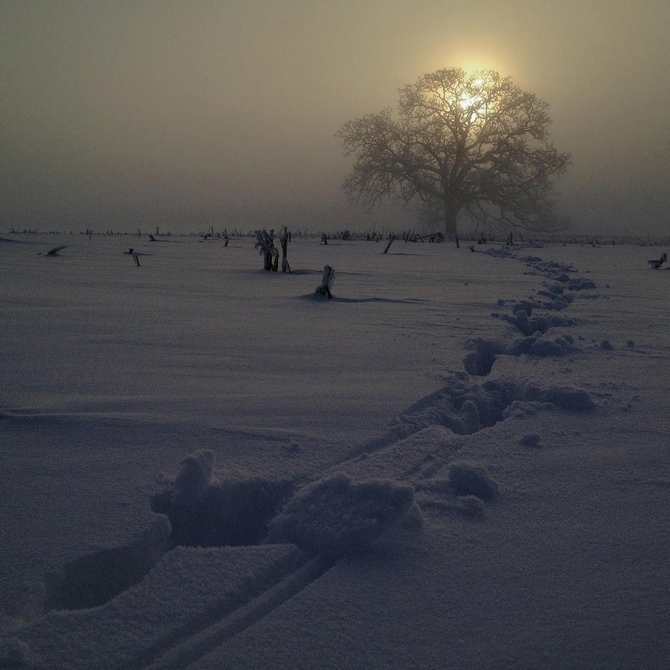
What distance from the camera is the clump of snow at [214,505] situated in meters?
1.27

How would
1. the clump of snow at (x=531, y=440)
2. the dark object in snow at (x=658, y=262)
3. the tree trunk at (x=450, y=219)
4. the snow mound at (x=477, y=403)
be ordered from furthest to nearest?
the tree trunk at (x=450, y=219) → the dark object in snow at (x=658, y=262) → the snow mound at (x=477, y=403) → the clump of snow at (x=531, y=440)

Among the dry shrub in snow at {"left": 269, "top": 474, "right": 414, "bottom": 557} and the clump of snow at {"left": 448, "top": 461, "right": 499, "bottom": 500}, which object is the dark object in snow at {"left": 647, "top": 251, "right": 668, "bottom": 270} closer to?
the clump of snow at {"left": 448, "top": 461, "right": 499, "bottom": 500}

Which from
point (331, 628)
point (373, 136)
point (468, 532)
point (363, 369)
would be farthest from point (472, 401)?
point (373, 136)

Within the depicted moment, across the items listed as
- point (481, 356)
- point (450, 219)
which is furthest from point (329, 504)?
point (450, 219)

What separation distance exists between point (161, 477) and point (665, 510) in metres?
1.22

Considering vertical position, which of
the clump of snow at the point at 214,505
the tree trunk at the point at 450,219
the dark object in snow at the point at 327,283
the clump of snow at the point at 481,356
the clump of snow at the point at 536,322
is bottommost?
the clump of snow at the point at 214,505

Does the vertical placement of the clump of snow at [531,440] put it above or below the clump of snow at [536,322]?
below

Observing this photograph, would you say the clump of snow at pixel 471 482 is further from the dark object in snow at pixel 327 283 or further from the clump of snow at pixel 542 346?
the dark object in snow at pixel 327 283

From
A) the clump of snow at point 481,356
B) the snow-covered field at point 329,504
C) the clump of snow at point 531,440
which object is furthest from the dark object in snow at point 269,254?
the clump of snow at point 531,440

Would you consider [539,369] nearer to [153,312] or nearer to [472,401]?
[472,401]

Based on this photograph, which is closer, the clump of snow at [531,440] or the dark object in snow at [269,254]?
the clump of snow at [531,440]

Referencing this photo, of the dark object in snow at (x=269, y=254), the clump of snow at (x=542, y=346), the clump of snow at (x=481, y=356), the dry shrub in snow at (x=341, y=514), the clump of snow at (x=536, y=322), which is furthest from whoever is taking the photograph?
the dark object in snow at (x=269, y=254)

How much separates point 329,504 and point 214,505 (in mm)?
299

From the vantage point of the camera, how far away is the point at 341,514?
→ 1201mm
